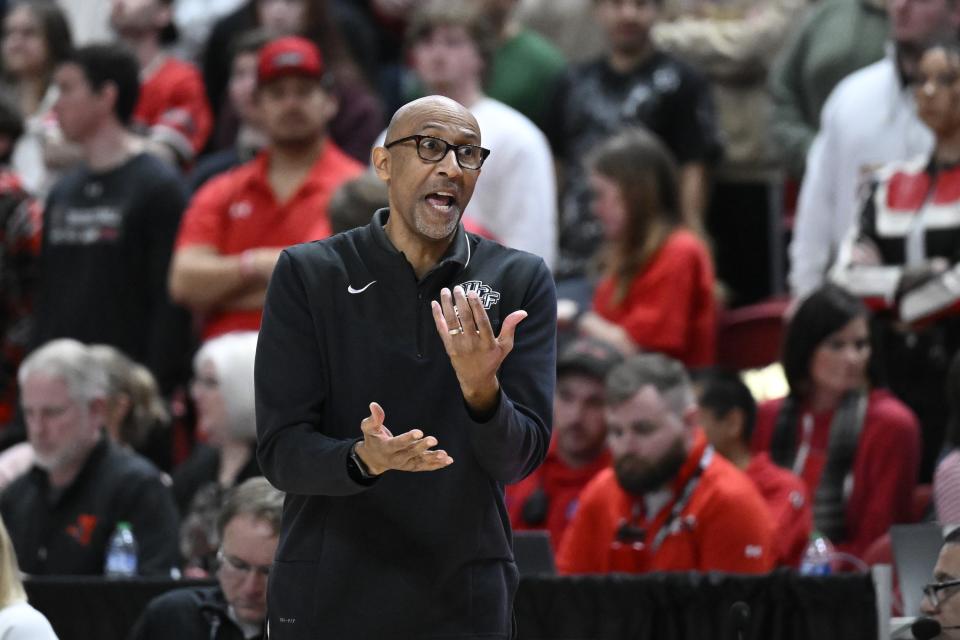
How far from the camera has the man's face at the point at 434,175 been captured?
3549 millimetres

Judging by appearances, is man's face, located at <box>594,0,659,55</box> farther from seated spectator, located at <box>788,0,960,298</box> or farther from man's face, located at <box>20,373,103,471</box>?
man's face, located at <box>20,373,103,471</box>

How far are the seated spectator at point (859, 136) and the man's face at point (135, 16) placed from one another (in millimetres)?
3857

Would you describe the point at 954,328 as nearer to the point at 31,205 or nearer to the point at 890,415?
the point at 890,415

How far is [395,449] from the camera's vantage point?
3289mm

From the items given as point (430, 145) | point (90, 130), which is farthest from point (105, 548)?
point (430, 145)

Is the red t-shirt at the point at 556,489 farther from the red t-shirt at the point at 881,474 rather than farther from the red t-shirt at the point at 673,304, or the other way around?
the red t-shirt at the point at 881,474

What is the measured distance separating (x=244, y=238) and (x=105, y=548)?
5.55 ft

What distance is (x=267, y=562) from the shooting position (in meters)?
5.25

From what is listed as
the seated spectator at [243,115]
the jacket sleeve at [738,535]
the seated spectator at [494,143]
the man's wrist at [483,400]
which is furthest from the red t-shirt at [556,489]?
the man's wrist at [483,400]

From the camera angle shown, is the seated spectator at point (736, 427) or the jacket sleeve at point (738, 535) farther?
the seated spectator at point (736, 427)

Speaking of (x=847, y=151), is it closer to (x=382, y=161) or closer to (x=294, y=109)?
(x=294, y=109)

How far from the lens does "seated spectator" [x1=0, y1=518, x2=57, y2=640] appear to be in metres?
4.64

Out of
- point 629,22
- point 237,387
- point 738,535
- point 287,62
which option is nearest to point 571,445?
point 738,535

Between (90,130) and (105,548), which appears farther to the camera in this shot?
(90,130)
